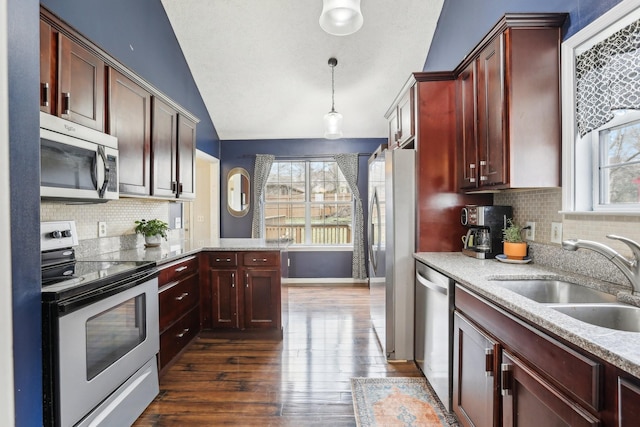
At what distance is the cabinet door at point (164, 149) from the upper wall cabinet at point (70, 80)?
62 centimetres

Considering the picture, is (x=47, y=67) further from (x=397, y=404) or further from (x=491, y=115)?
(x=397, y=404)

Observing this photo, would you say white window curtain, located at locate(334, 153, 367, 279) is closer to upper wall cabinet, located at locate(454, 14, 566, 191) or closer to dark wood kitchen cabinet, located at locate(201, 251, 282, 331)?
dark wood kitchen cabinet, located at locate(201, 251, 282, 331)

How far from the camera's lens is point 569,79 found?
5.72ft

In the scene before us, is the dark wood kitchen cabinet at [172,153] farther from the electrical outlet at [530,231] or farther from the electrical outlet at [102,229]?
the electrical outlet at [530,231]

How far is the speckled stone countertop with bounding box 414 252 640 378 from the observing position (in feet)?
2.74

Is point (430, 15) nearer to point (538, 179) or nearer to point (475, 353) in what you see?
point (538, 179)

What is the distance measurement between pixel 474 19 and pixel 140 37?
3018mm

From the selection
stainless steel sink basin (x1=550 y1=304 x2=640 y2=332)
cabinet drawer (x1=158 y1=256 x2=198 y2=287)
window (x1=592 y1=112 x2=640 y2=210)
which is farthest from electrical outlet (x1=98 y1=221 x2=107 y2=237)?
window (x1=592 y1=112 x2=640 y2=210)

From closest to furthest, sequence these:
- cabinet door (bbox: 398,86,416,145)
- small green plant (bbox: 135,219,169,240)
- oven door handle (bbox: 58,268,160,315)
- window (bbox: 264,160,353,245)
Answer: oven door handle (bbox: 58,268,160,315) → cabinet door (bbox: 398,86,416,145) → small green plant (bbox: 135,219,169,240) → window (bbox: 264,160,353,245)

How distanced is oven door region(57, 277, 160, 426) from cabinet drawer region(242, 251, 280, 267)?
1009 mm

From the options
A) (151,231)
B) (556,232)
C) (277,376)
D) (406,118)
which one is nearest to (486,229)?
(556,232)

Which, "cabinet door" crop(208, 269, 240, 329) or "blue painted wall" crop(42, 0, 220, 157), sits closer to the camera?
"blue painted wall" crop(42, 0, 220, 157)

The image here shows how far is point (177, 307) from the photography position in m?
2.56

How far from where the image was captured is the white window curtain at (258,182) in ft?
17.1
